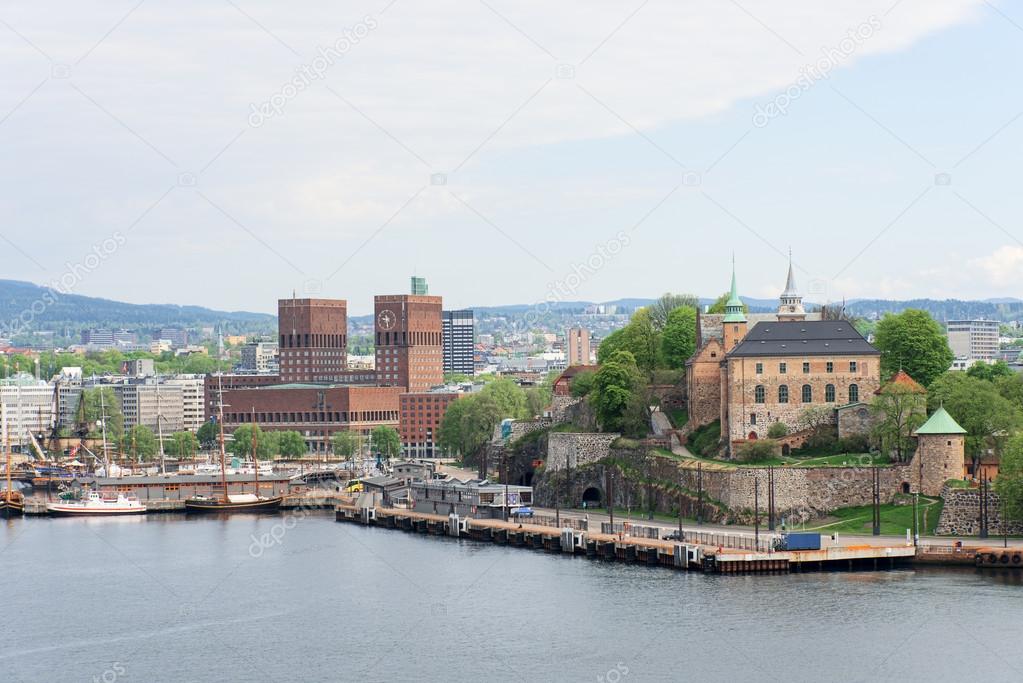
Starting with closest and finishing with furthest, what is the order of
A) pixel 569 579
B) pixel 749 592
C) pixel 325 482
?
pixel 749 592 → pixel 569 579 → pixel 325 482

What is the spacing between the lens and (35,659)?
69.9m

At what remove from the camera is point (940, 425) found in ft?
301

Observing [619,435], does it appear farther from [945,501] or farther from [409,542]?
[945,501]

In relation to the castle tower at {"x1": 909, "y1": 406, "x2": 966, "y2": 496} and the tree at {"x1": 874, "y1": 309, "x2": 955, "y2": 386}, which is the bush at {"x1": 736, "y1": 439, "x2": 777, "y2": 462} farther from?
the tree at {"x1": 874, "y1": 309, "x2": 955, "y2": 386}

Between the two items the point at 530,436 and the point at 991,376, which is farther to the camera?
the point at 530,436

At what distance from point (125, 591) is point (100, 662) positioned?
1771 centimetres

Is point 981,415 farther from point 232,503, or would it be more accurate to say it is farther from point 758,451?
point 232,503

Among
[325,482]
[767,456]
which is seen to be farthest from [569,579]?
[325,482]

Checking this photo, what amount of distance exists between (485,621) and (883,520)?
25818mm

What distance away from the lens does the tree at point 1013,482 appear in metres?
85.2

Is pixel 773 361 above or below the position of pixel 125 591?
above

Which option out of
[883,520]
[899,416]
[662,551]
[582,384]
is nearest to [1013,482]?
[883,520]

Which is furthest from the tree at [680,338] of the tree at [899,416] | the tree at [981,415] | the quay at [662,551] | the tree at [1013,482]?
the tree at [1013,482]

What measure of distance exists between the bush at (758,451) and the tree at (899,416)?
18.2 feet
